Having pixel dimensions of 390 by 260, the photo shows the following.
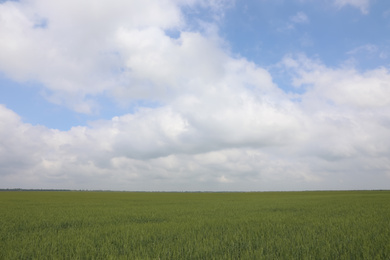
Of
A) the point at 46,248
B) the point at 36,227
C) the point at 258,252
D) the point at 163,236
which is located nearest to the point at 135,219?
the point at 36,227

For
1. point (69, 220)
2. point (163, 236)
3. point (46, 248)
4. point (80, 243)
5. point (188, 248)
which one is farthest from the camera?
point (69, 220)

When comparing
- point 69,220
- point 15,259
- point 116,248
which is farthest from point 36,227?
point 116,248

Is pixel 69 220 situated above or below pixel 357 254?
below

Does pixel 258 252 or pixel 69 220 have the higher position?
pixel 258 252

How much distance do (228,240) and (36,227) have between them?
418 inches

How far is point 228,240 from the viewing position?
8523 millimetres

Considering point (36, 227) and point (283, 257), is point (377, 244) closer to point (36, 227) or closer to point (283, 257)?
point (283, 257)

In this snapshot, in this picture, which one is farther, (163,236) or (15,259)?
(163,236)

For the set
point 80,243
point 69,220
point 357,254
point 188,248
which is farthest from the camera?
point 69,220

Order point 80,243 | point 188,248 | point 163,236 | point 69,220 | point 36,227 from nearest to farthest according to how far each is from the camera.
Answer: point 188,248 < point 80,243 < point 163,236 < point 36,227 < point 69,220

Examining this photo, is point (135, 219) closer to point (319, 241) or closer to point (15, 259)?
point (15, 259)

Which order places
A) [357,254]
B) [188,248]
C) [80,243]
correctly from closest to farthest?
[357,254] < [188,248] < [80,243]

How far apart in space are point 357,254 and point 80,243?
8646mm

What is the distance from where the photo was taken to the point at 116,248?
7.90 m
